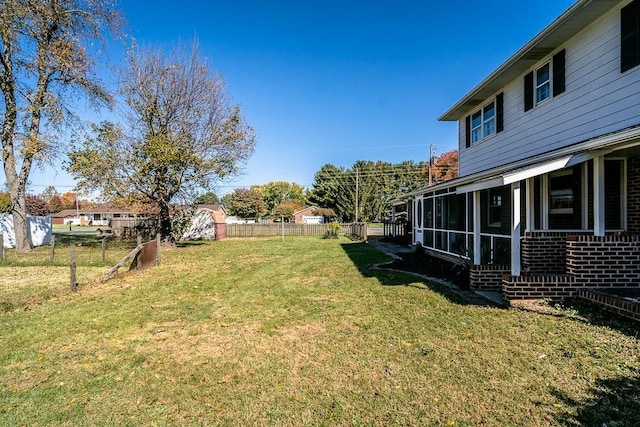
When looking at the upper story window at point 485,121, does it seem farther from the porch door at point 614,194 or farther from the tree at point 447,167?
the tree at point 447,167

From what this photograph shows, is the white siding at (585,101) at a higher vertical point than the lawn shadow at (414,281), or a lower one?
higher

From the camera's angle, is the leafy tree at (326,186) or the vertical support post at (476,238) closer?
the vertical support post at (476,238)

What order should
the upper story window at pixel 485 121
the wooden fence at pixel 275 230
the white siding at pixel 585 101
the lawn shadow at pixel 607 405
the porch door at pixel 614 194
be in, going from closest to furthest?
the lawn shadow at pixel 607 405 → the white siding at pixel 585 101 → the porch door at pixel 614 194 → the upper story window at pixel 485 121 → the wooden fence at pixel 275 230

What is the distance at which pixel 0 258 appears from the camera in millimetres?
13773

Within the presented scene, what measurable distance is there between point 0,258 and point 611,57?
20000 mm

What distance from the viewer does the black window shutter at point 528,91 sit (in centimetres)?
900

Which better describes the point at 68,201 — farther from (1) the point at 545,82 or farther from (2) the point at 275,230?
(1) the point at 545,82

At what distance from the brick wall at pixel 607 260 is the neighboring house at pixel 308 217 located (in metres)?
51.2

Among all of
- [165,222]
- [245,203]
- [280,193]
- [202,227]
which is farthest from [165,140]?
[280,193]

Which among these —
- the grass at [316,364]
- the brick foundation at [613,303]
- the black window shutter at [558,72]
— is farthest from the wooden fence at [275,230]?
the brick foundation at [613,303]

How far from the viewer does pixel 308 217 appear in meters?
59.3

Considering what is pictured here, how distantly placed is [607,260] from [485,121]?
24.4ft

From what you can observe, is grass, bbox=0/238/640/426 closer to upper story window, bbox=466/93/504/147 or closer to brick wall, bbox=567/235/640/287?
brick wall, bbox=567/235/640/287

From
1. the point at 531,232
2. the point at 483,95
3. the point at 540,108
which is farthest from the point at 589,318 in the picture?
the point at 483,95
